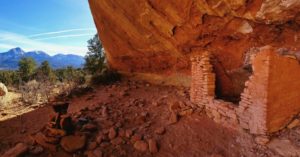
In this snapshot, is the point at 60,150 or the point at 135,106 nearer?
the point at 60,150

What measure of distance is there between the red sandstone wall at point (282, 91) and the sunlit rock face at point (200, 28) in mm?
908

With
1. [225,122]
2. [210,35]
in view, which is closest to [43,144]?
[225,122]

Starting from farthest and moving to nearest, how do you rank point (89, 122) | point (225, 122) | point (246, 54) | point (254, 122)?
point (246, 54) → point (89, 122) → point (225, 122) → point (254, 122)

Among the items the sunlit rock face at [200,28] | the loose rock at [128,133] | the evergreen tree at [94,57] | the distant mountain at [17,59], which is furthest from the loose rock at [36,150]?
the distant mountain at [17,59]

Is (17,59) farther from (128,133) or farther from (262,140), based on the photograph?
(262,140)

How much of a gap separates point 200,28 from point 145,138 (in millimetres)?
2924

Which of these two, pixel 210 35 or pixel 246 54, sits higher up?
pixel 210 35

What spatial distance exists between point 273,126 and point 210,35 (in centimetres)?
264

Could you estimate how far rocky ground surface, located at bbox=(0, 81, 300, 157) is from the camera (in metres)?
3.13

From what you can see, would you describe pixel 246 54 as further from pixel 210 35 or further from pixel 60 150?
pixel 60 150

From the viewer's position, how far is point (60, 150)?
329 centimetres

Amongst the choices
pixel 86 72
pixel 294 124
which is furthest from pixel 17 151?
pixel 86 72

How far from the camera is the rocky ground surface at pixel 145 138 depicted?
313 centimetres

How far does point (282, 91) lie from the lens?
3137 millimetres
